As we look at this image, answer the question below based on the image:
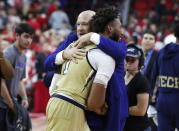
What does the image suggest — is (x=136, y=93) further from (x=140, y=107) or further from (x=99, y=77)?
(x=99, y=77)

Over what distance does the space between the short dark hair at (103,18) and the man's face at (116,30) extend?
0.04 meters

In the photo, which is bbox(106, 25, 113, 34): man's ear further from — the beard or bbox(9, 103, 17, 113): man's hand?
bbox(9, 103, 17, 113): man's hand

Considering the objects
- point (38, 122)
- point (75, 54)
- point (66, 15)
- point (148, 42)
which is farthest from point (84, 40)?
point (66, 15)

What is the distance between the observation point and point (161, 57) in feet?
16.9

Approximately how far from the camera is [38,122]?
8617 mm

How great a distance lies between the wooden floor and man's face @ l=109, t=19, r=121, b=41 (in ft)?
16.5

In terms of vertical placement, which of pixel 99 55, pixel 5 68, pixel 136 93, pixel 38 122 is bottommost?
pixel 38 122

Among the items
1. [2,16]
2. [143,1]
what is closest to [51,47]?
[2,16]

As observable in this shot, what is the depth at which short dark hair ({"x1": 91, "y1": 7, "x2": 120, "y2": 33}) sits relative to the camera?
3150 millimetres

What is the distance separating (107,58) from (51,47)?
756 cm

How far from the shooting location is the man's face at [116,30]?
316 centimetres

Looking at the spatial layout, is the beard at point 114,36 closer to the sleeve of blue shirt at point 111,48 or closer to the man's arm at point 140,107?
the sleeve of blue shirt at point 111,48

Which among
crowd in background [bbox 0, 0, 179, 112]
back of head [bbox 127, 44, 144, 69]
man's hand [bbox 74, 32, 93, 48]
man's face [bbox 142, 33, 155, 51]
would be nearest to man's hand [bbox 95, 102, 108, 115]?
man's hand [bbox 74, 32, 93, 48]

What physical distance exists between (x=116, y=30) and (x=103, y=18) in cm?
15
